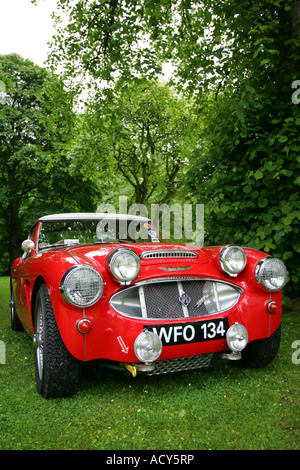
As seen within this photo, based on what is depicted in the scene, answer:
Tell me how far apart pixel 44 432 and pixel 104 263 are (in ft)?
3.73

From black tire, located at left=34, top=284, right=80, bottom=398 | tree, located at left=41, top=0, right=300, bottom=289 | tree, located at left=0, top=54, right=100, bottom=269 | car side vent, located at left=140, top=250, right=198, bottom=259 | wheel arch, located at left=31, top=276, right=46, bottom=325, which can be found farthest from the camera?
tree, located at left=0, top=54, right=100, bottom=269

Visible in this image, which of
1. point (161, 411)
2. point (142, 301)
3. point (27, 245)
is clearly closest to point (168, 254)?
point (142, 301)

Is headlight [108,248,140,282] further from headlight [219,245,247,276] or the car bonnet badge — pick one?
headlight [219,245,247,276]

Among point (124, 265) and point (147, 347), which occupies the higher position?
point (124, 265)

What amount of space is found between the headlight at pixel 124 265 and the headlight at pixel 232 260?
2.52 ft

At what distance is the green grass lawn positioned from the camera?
Result: 207 cm

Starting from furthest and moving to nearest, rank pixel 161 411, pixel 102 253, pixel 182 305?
1. pixel 102 253
2. pixel 182 305
3. pixel 161 411

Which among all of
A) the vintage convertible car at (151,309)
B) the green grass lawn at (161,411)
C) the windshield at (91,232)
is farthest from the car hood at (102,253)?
the green grass lawn at (161,411)

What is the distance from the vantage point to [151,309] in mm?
2639

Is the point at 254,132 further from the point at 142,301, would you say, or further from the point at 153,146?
the point at 153,146

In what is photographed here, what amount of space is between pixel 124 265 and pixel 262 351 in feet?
4.80

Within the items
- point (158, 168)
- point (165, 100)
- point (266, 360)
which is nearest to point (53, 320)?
point (266, 360)
